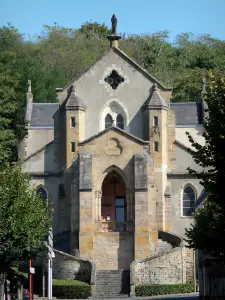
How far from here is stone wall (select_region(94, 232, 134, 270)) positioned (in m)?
80.4

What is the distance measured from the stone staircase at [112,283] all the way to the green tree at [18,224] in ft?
28.5

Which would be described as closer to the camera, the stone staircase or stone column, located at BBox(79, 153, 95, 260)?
the stone staircase

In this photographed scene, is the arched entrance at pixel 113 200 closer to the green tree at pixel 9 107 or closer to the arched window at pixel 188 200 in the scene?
the arched window at pixel 188 200

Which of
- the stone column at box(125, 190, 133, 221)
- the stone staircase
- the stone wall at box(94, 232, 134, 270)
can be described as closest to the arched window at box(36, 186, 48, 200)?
the stone wall at box(94, 232, 134, 270)

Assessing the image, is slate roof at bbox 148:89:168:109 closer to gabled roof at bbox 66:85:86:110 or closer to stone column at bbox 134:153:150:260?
gabled roof at bbox 66:85:86:110

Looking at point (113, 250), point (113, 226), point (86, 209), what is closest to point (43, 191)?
point (86, 209)

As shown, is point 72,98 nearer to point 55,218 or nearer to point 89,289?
point 55,218

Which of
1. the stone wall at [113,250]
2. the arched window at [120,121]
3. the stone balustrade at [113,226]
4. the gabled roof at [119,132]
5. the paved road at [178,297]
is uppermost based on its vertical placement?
the arched window at [120,121]

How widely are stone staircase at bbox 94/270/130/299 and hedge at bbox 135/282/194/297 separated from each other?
1182 millimetres

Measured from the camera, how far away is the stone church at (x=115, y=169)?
80812mm

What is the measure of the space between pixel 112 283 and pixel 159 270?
10.6ft

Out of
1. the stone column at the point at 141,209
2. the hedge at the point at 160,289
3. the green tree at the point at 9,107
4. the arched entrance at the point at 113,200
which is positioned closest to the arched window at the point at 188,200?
the arched entrance at the point at 113,200

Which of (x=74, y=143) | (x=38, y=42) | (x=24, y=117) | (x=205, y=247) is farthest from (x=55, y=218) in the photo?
(x=38, y=42)

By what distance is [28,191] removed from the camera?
229ft
